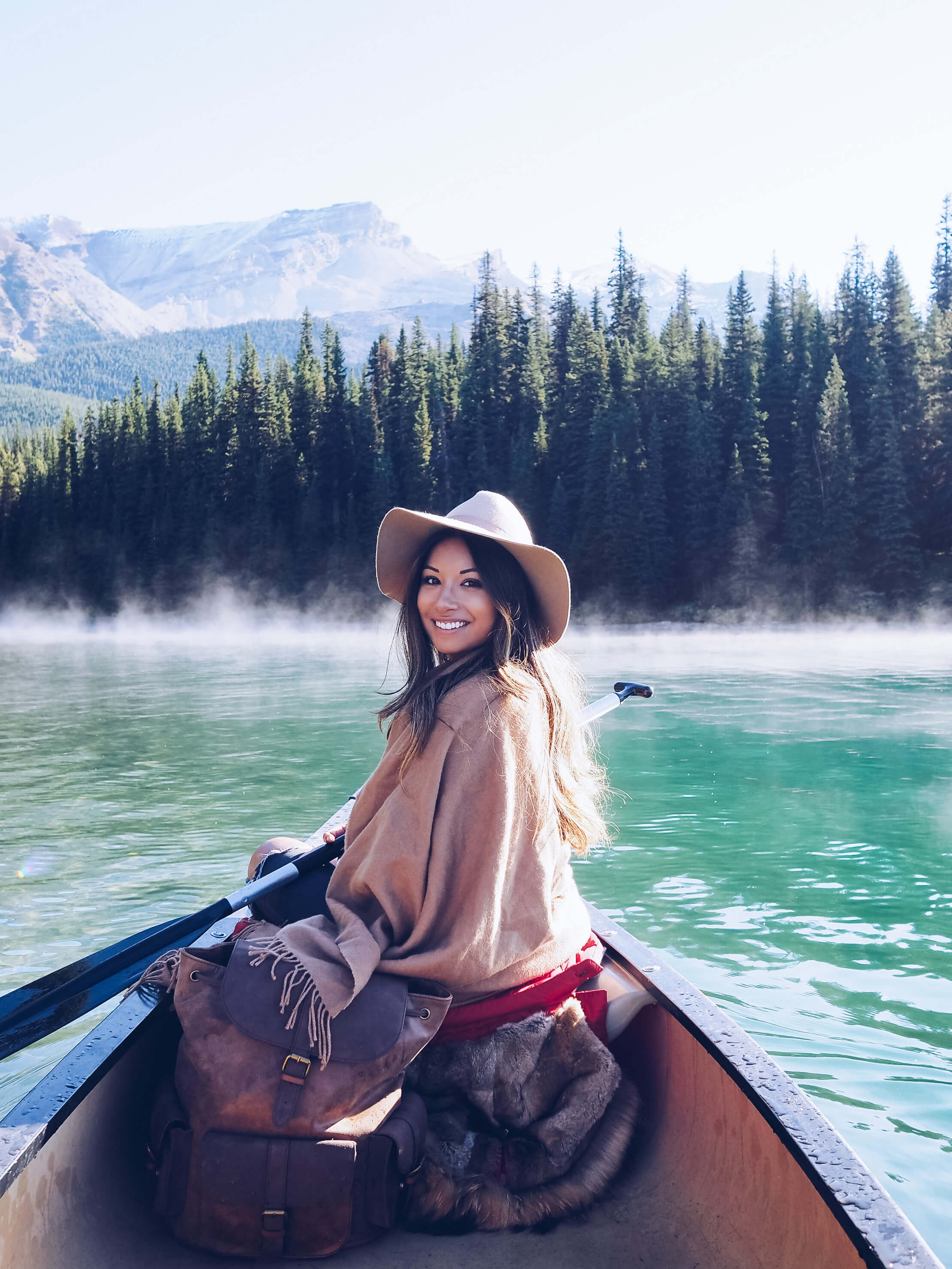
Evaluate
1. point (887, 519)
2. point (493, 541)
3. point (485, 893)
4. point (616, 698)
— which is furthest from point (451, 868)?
point (887, 519)

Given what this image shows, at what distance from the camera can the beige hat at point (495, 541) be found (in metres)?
2.86

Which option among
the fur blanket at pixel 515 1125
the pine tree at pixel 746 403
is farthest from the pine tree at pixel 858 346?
the fur blanket at pixel 515 1125

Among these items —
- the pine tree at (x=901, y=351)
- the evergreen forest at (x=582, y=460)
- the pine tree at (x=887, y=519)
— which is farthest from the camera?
the pine tree at (x=901, y=351)

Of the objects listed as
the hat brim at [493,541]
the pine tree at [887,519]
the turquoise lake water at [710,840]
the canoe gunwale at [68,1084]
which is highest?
the pine tree at [887,519]

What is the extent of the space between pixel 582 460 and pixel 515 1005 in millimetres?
50692

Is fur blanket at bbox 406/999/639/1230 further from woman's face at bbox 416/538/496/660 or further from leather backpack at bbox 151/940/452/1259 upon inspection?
woman's face at bbox 416/538/496/660

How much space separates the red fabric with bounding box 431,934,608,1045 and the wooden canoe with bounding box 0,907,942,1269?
315 millimetres

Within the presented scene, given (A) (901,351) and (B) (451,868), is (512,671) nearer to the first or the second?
(B) (451,868)

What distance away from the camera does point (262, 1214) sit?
241cm

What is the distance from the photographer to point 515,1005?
275 cm

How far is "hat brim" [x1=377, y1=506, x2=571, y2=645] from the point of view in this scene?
2.86 meters

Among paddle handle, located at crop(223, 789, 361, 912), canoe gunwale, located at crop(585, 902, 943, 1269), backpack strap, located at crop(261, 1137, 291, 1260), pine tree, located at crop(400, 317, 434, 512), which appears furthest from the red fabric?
pine tree, located at crop(400, 317, 434, 512)

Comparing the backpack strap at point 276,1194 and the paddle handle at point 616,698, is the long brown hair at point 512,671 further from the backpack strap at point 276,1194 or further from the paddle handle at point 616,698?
the paddle handle at point 616,698

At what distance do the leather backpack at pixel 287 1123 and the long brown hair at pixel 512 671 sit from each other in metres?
0.73
